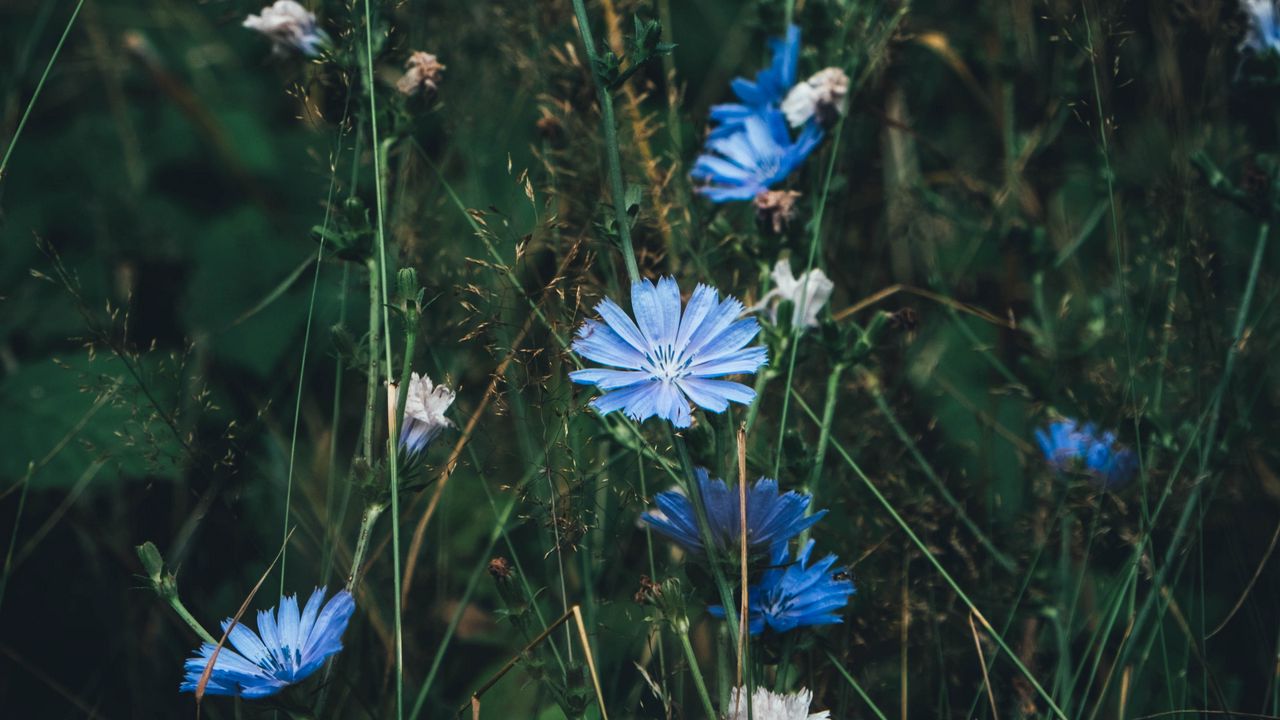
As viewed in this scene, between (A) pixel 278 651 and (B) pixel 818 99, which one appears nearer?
(A) pixel 278 651

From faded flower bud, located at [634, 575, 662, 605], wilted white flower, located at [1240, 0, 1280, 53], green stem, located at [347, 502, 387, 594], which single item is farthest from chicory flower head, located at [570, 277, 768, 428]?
wilted white flower, located at [1240, 0, 1280, 53]

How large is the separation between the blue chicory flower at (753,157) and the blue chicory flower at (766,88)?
0.06 ft

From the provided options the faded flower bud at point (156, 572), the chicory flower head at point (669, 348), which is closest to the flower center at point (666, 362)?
the chicory flower head at point (669, 348)

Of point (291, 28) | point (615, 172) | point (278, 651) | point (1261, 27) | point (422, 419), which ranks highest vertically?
point (1261, 27)

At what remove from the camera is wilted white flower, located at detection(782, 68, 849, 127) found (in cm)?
170

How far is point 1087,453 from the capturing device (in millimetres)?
1651

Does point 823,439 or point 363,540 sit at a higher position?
point 823,439

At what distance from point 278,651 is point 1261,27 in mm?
1809

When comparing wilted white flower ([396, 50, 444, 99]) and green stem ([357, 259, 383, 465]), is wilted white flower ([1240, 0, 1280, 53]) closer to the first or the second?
wilted white flower ([396, 50, 444, 99])

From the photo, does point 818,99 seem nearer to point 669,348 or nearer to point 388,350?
point 669,348

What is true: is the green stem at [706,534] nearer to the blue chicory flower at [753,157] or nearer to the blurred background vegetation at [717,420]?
the blurred background vegetation at [717,420]

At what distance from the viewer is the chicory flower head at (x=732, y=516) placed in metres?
1.18

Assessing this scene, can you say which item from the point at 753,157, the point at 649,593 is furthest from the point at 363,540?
the point at 753,157

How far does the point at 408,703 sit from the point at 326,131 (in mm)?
868
